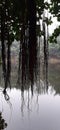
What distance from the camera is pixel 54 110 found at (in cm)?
1010

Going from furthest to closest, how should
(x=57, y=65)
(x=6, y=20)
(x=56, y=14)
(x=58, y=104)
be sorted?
(x=57, y=65)
(x=58, y=104)
(x=56, y=14)
(x=6, y=20)

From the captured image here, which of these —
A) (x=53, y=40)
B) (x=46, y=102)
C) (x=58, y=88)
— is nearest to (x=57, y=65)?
(x=58, y=88)

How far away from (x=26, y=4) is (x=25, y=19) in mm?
99

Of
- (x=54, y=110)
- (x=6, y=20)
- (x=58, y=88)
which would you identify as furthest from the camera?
(x=58, y=88)

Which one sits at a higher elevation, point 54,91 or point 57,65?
point 57,65

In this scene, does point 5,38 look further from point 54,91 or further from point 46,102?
point 54,91

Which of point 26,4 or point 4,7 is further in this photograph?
point 4,7

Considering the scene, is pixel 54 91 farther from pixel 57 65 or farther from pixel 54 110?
pixel 57 65

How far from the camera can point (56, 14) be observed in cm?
310

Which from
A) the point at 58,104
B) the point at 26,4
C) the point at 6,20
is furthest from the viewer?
the point at 58,104

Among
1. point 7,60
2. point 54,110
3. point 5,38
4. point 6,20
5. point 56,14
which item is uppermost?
point 56,14

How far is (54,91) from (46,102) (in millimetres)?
2524

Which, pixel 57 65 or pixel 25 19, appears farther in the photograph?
pixel 57 65

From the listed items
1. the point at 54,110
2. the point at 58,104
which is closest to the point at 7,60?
the point at 54,110
